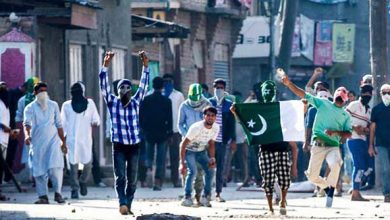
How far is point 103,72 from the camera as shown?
19.8 metres

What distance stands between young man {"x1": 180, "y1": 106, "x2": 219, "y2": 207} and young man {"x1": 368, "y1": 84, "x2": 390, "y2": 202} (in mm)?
3138

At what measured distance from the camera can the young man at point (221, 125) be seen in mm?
25062

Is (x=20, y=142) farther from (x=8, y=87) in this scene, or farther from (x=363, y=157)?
(x=363, y=157)

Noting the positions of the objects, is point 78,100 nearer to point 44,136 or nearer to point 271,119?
point 44,136

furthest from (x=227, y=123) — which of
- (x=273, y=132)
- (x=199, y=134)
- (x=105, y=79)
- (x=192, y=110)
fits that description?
(x=105, y=79)

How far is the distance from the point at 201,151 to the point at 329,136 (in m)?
1.85

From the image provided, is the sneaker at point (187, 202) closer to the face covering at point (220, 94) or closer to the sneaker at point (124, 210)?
the sneaker at point (124, 210)

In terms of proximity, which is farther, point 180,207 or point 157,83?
point 157,83

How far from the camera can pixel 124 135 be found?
2000 centimetres

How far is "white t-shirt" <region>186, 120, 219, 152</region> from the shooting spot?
872 inches

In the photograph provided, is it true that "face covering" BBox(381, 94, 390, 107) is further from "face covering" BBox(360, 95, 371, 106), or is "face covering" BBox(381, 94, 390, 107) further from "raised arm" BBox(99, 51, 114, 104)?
"raised arm" BBox(99, 51, 114, 104)

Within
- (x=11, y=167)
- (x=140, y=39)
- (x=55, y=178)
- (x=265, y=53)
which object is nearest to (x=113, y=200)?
(x=55, y=178)

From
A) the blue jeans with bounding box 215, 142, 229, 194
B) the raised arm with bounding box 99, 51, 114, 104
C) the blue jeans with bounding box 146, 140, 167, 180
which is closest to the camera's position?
the raised arm with bounding box 99, 51, 114, 104

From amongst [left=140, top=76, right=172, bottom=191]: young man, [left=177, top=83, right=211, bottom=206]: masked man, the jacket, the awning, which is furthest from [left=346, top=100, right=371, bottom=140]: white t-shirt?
the awning
